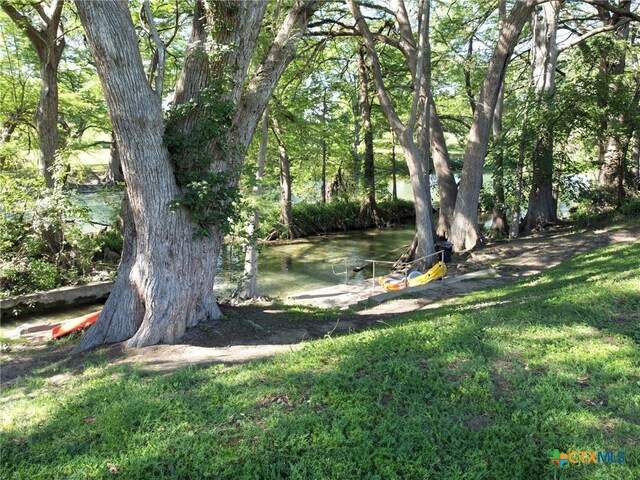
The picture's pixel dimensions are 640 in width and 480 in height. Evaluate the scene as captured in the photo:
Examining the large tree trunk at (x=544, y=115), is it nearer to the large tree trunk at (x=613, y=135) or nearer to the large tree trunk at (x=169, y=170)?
the large tree trunk at (x=613, y=135)

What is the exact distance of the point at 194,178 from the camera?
6.10m

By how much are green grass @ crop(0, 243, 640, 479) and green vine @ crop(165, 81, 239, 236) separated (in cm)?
209

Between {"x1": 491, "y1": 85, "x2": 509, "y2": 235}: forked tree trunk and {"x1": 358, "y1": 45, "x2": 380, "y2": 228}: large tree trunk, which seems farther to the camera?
{"x1": 358, "y1": 45, "x2": 380, "y2": 228}: large tree trunk

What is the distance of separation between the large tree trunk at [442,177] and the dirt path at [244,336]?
4.12m

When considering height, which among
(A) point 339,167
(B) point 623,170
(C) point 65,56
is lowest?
(B) point 623,170

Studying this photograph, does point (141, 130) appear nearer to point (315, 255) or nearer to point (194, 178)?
point (194, 178)

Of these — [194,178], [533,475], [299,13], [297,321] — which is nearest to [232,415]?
[533,475]

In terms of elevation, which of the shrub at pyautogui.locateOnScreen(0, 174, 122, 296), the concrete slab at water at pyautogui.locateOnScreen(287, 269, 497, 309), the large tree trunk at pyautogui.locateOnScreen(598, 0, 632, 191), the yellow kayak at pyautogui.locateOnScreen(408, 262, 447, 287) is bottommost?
the concrete slab at water at pyautogui.locateOnScreen(287, 269, 497, 309)

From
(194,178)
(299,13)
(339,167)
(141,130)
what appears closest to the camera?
(141,130)

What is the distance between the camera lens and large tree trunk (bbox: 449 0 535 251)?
12.9 m

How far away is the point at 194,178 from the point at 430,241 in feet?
29.9

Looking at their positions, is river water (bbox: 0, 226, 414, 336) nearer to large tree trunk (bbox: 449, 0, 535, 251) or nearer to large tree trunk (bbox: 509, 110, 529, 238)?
large tree trunk (bbox: 449, 0, 535, 251)

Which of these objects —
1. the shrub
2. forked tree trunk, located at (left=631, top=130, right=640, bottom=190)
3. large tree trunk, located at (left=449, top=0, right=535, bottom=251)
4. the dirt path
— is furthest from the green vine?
forked tree trunk, located at (left=631, top=130, right=640, bottom=190)

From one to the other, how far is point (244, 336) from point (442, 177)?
11.9 m
